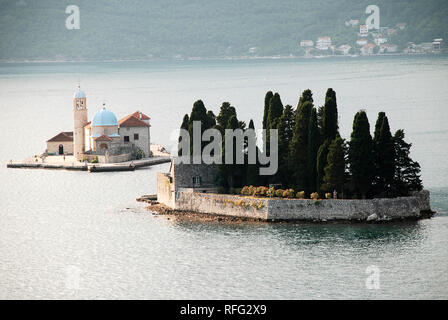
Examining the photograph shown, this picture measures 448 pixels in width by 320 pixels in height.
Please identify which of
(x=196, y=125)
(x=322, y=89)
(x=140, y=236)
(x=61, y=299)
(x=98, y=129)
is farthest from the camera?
(x=322, y=89)

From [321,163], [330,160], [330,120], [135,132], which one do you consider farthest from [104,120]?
[330,160]

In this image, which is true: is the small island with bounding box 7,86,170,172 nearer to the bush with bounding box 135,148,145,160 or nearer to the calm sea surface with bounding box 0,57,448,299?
the bush with bounding box 135,148,145,160

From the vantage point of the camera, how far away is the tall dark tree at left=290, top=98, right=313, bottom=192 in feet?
212

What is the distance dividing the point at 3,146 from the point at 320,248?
6274 cm

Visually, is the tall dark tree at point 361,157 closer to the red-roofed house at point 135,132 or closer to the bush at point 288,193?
the bush at point 288,193

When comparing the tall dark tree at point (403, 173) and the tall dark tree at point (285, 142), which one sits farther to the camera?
the tall dark tree at point (285, 142)

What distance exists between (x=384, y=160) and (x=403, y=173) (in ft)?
4.61

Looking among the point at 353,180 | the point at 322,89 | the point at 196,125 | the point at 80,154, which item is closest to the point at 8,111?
the point at 322,89

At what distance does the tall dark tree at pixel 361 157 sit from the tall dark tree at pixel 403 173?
1.61 metres

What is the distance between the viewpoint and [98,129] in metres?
91.3

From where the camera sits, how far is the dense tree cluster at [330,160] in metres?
62.4

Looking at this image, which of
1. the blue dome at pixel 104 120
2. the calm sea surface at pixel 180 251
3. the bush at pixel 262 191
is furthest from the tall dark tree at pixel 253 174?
the blue dome at pixel 104 120
